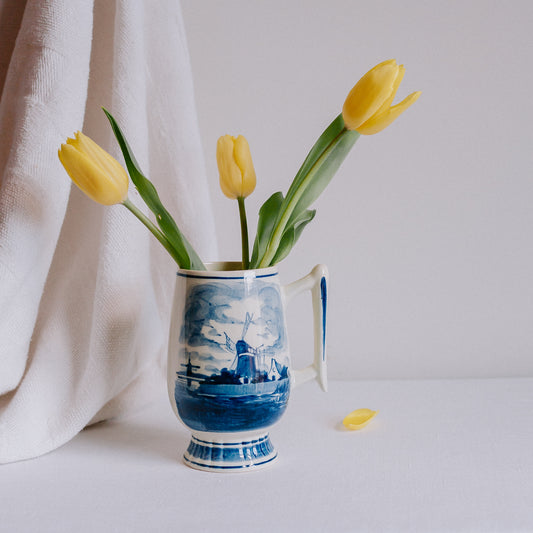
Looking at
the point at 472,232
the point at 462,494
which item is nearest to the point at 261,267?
the point at 462,494

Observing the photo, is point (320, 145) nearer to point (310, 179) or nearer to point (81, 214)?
point (310, 179)

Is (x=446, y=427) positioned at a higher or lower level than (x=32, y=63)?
lower

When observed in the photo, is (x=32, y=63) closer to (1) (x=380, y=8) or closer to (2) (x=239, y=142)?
(2) (x=239, y=142)

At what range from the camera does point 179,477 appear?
0.51 m

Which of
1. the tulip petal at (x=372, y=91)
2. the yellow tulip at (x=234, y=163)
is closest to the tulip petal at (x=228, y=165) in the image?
the yellow tulip at (x=234, y=163)

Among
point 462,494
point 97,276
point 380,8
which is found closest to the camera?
point 462,494

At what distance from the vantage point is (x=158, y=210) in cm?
53

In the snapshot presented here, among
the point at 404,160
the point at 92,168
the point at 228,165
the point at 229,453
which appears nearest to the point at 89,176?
the point at 92,168

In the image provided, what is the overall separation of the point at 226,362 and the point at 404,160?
0.38 metres

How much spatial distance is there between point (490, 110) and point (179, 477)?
1.70ft

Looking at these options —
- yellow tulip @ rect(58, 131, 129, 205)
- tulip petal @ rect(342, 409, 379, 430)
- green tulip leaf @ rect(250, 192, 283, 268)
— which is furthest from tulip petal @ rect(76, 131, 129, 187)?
tulip petal @ rect(342, 409, 379, 430)

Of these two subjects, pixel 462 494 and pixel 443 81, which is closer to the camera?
pixel 462 494

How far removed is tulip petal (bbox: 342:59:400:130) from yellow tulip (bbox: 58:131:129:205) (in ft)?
0.55

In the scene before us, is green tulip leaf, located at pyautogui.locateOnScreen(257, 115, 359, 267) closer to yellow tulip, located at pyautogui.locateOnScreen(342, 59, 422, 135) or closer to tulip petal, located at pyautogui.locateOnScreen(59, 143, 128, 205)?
yellow tulip, located at pyautogui.locateOnScreen(342, 59, 422, 135)
